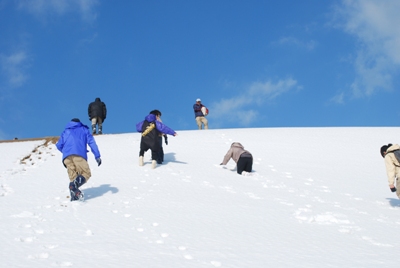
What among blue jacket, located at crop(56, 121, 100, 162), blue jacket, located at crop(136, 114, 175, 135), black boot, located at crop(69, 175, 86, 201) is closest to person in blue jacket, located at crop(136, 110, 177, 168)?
blue jacket, located at crop(136, 114, 175, 135)

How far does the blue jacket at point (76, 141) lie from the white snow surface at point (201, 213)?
0.88 metres

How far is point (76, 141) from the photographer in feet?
26.2

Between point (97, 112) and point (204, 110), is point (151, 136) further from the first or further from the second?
point (204, 110)

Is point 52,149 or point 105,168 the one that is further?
point 52,149

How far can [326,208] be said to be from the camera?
7766 millimetres

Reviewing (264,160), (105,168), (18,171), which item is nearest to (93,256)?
(105,168)

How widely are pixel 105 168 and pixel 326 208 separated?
6271 millimetres

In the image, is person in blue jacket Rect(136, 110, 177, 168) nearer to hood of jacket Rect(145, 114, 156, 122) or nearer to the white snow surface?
hood of jacket Rect(145, 114, 156, 122)

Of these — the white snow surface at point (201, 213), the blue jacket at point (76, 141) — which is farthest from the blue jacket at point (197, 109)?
the blue jacket at point (76, 141)

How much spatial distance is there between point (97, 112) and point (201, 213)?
13.1 metres

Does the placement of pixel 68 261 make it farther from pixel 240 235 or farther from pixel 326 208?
pixel 326 208

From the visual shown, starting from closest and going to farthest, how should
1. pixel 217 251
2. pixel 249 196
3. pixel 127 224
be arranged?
1. pixel 217 251
2. pixel 127 224
3. pixel 249 196

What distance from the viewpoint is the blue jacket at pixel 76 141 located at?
7918 millimetres

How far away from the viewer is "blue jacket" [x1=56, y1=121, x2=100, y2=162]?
792 cm
